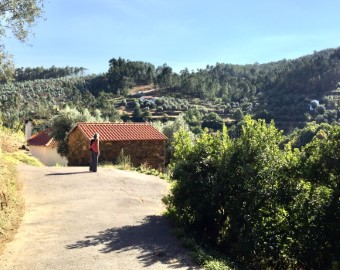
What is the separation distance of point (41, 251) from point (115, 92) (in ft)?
408

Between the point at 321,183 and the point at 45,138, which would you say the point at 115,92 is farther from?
the point at 321,183

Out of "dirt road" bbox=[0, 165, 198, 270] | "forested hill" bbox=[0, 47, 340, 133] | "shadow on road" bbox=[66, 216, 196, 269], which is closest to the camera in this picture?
"dirt road" bbox=[0, 165, 198, 270]

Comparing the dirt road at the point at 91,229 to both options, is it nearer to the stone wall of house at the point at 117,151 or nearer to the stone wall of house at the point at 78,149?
the stone wall of house at the point at 117,151

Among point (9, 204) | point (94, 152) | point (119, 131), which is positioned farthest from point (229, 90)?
point (9, 204)

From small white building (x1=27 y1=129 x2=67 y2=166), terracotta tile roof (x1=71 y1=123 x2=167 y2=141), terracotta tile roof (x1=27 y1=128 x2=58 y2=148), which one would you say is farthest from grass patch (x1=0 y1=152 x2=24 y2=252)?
terracotta tile roof (x1=27 y1=128 x2=58 y2=148)

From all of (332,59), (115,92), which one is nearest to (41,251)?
(115,92)

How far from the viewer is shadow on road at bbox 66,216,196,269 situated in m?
7.04

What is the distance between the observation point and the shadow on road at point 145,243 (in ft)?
23.1

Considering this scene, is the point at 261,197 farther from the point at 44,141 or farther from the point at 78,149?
the point at 44,141

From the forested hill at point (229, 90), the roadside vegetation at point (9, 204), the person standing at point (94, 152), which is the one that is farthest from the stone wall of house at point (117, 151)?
the forested hill at point (229, 90)

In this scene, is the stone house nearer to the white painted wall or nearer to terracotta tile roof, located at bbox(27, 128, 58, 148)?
the white painted wall

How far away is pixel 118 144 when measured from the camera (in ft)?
71.2

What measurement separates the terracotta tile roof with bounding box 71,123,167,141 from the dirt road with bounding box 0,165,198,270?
8.25 meters

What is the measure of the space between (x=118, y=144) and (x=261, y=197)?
567 inches
